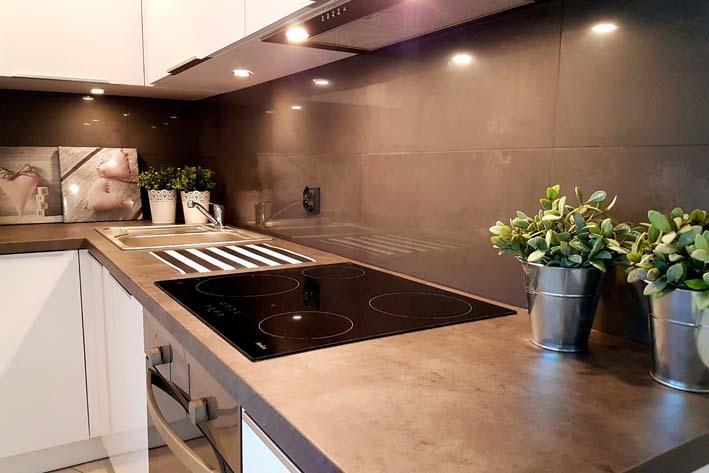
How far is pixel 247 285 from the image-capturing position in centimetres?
134

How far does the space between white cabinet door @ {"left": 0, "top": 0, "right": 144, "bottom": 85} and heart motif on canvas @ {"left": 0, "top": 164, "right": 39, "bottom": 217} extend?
59 cm

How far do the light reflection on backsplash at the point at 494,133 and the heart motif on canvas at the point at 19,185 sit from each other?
128cm

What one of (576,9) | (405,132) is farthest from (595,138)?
(405,132)

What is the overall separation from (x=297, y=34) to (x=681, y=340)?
1006 mm

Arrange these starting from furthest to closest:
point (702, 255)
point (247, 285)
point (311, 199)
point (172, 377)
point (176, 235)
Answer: point (176, 235)
point (311, 199)
point (247, 285)
point (172, 377)
point (702, 255)

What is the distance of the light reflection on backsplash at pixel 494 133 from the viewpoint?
0.87 m

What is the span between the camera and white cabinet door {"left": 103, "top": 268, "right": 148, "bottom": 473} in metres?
1.41

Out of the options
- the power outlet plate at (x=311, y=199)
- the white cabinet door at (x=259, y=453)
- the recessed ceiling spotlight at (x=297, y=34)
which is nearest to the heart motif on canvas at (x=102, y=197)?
the power outlet plate at (x=311, y=199)

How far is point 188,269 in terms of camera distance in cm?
152

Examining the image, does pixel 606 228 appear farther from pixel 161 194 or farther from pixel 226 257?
pixel 161 194

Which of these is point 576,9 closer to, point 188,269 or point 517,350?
point 517,350

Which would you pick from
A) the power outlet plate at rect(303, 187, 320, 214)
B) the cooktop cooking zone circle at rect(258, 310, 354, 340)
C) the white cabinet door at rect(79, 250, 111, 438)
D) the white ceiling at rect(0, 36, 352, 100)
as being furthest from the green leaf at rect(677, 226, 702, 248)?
the white cabinet door at rect(79, 250, 111, 438)

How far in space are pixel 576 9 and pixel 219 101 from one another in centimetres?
193

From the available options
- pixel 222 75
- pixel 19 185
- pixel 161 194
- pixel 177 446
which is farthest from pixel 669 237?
pixel 19 185
